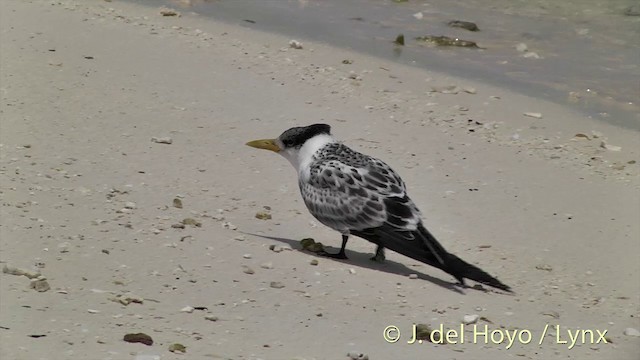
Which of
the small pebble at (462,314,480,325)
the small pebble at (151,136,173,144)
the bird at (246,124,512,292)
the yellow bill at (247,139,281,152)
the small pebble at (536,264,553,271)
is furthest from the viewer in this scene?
the small pebble at (151,136,173,144)

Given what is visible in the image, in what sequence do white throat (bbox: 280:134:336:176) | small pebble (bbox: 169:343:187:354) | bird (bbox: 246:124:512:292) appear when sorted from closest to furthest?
1. small pebble (bbox: 169:343:187:354)
2. bird (bbox: 246:124:512:292)
3. white throat (bbox: 280:134:336:176)

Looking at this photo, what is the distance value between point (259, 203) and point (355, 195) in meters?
0.84

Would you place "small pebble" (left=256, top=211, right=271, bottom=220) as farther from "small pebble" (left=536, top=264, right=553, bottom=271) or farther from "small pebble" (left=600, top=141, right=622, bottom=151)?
"small pebble" (left=600, top=141, right=622, bottom=151)

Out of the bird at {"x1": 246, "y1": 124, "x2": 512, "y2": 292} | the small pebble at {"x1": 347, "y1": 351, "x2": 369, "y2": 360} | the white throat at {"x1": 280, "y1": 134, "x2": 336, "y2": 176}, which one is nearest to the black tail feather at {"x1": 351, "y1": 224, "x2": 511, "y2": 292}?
the bird at {"x1": 246, "y1": 124, "x2": 512, "y2": 292}

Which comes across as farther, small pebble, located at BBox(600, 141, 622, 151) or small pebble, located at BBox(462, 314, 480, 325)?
small pebble, located at BBox(600, 141, 622, 151)

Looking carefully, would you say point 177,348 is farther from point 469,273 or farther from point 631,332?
point 631,332

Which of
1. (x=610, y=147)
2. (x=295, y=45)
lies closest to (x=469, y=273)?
(x=610, y=147)

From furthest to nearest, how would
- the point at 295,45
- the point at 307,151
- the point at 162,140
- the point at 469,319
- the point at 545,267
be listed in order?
the point at 295,45 → the point at 162,140 → the point at 307,151 → the point at 545,267 → the point at 469,319

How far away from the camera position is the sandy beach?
17.2 feet

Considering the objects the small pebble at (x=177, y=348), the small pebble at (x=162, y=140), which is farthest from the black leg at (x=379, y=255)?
the small pebble at (x=177, y=348)

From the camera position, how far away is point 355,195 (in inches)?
253

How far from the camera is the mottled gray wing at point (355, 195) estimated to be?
20.8 feet

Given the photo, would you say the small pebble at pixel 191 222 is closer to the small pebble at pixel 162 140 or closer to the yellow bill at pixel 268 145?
the yellow bill at pixel 268 145

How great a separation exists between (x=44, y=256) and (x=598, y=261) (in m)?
3.00
